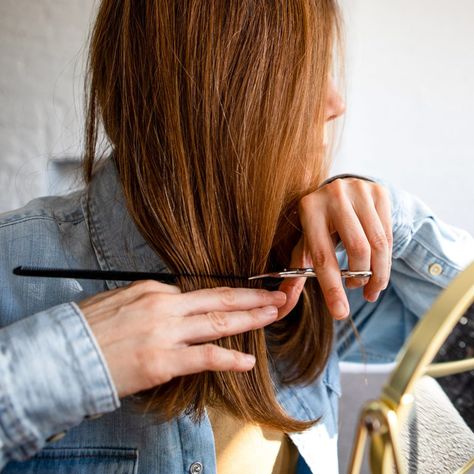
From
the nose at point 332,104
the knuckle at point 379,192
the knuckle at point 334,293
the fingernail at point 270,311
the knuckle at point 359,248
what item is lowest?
the fingernail at point 270,311

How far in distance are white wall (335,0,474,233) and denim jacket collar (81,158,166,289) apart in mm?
653

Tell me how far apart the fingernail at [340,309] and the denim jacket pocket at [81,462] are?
0.73ft

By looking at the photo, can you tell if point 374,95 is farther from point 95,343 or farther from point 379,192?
point 95,343

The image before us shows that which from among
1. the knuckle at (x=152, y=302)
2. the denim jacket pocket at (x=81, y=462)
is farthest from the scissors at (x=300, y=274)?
the denim jacket pocket at (x=81, y=462)

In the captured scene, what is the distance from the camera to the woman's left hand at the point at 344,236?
46 centimetres

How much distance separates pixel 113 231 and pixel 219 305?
0.57 feet

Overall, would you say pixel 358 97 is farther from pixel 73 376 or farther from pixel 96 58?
pixel 73 376

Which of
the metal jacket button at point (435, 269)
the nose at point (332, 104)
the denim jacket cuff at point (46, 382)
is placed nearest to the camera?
the denim jacket cuff at point (46, 382)

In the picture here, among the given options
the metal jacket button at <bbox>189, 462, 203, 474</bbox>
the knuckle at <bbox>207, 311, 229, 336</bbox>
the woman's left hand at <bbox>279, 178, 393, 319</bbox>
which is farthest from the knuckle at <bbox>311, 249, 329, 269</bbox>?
the metal jacket button at <bbox>189, 462, 203, 474</bbox>

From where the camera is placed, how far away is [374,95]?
1082 mm

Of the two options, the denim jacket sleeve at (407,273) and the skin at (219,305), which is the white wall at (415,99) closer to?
the denim jacket sleeve at (407,273)

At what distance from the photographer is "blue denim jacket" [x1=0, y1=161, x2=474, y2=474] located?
341mm

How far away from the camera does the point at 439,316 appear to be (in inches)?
8.5

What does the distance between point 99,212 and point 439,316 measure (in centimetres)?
39
